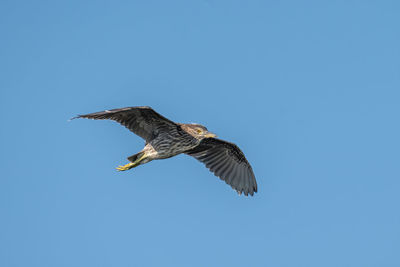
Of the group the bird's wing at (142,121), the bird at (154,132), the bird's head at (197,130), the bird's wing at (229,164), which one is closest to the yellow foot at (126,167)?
the bird at (154,132)

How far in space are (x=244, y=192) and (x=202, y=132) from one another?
3.23m

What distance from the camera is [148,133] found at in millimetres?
13234

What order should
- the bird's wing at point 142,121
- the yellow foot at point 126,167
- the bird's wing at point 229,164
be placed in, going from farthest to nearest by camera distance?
the bird's wing at point 229,164
the yellow foot at point 126,167
the bird's wing at point 142,121

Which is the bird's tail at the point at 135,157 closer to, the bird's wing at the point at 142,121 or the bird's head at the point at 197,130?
the bird's wing at the point at 142,121

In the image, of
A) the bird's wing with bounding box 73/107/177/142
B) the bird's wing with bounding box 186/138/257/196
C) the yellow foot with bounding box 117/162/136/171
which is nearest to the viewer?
the bird's wing with bounding box 73/107/177/142

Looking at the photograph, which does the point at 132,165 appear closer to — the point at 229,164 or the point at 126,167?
the point at 126,167

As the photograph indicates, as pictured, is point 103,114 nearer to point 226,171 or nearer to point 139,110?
point 139,110

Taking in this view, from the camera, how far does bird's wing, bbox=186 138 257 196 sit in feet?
52.9

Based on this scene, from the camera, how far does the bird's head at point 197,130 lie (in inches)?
533

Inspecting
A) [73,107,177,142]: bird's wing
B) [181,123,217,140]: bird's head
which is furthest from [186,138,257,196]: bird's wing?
[73,107,177,142]: bird's wing

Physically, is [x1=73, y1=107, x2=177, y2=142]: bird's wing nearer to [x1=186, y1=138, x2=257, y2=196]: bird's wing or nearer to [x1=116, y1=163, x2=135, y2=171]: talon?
[x1=116, y1=163, x2=135, y2=171]: talon

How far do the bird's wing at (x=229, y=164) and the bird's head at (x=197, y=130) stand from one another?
7.28ft

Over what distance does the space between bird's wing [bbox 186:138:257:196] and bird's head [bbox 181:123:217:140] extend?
222 cm

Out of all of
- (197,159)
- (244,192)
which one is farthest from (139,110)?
(244,192)
